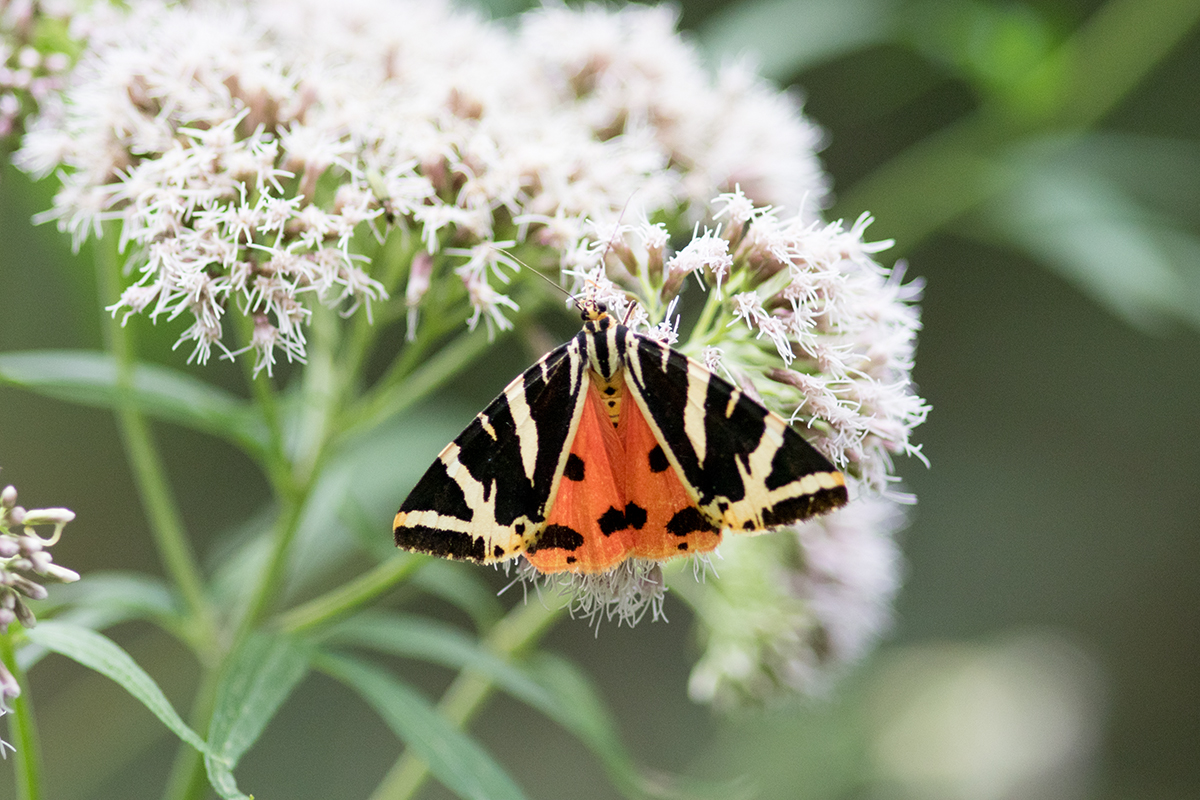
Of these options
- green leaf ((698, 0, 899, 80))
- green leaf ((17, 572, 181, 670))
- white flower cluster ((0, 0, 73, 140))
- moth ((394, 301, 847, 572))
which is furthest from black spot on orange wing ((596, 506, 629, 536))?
green leaf ((698, 0, 899, 80))

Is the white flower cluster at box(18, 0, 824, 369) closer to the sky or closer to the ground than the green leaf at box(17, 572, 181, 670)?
closer to the sky

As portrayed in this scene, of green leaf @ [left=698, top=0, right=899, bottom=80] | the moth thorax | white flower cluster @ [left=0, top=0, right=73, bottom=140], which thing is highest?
green leaf @ [left=698, top=0, right=899, bottom=80]

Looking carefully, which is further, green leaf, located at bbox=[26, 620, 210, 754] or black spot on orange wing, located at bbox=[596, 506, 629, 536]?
black spot on orange wing, located at bbox=[596, 506, 629, 536]

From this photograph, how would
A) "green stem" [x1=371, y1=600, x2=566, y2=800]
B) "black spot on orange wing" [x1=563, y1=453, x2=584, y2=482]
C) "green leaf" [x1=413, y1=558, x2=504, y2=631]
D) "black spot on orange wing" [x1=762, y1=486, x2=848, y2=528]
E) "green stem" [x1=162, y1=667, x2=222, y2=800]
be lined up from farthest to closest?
1. "green leaf" [x1=413, y1=558, x2=504, y2=631]
2. "green stem" [x1=371, y1=600, x2=566, y2=800]
3. "green stem" [x1=162, y1=667, x2=222, y2=800]
4. "black spot on orange wing" [x1=563, y1=453, x2=584, y2=482]
5. "black spot on orange wing" [x1=762, y1=486, x2=848, y2=528]

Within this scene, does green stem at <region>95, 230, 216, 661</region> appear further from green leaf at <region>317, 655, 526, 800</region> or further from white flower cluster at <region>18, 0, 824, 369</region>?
green leaf at <region>317, 655, 526, 800</region>

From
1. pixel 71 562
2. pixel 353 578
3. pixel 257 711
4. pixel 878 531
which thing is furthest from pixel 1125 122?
pixel 71 562

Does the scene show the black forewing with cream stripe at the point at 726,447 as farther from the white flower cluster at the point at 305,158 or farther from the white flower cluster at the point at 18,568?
the white flower cluster at the point at 18,568

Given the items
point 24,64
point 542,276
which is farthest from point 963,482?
point 24,64
